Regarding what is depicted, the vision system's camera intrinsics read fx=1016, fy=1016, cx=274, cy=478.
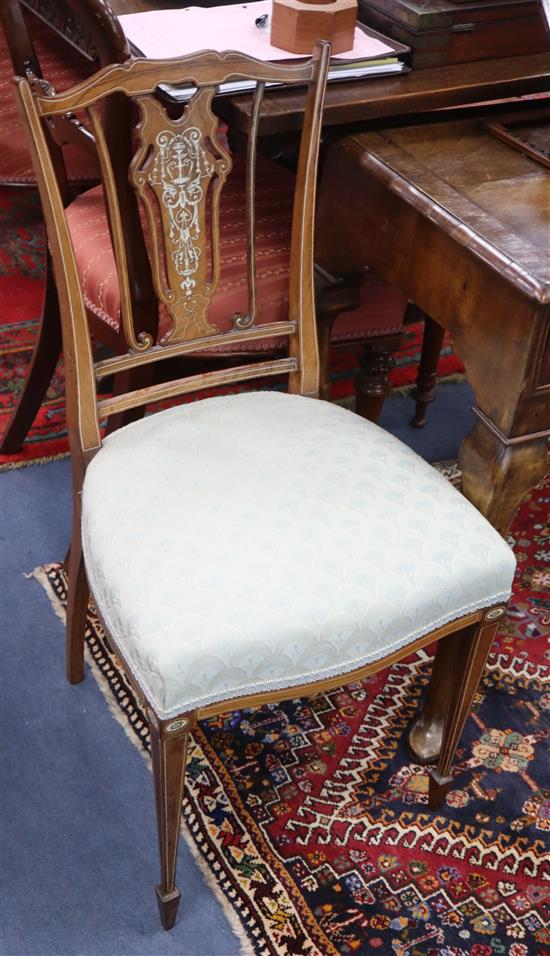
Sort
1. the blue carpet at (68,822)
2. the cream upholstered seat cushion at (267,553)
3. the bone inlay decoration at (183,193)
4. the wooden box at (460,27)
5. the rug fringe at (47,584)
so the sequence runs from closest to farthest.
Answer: the cream upholstered seat cushion at (267,553) < the bone inlay decoration at (183,193) < the blue carpet at (68,822) < the wooden box at (460,27) < the rug fringe at (47,584)

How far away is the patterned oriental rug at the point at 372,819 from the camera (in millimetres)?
1426

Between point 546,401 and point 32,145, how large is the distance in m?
0.70

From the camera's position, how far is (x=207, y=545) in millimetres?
1212

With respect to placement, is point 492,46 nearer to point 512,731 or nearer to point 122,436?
point 122,436

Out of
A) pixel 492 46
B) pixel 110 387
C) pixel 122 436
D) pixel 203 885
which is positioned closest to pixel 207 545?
pixel 122 436

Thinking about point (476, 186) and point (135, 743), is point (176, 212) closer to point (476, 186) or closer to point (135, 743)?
point (476, 186)

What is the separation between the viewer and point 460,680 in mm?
1421

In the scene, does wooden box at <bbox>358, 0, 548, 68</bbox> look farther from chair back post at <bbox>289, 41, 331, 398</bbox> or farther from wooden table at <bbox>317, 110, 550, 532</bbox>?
chair back post at <bbox>289, 41, 331, 398</bbox>

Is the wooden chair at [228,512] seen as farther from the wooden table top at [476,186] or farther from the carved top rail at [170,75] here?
the wooden table top at [476,186]

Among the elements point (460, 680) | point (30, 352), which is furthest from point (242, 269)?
point (30, 352)

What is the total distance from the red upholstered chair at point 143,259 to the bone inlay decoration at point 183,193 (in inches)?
3.6

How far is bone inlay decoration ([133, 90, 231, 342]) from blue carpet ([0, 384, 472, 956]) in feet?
2.24

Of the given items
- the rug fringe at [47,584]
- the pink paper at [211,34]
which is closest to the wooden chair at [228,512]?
the pink paper at [211,34]

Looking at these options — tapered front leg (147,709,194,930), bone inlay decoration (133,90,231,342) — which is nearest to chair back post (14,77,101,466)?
bone inlay decoration (133,90,231,342)
